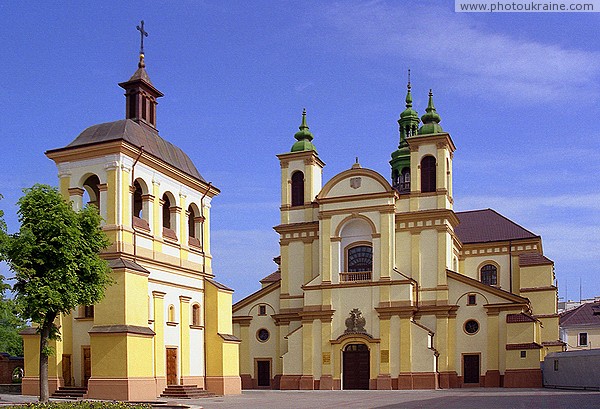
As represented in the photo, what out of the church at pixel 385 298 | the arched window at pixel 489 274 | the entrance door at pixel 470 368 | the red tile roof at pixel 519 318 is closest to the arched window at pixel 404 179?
the church at pixel 385 298

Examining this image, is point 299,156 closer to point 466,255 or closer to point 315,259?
point 315,259

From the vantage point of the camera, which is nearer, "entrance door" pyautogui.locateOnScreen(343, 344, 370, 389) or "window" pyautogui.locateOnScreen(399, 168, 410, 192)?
"entrance door" pyautogui.locateOnScreen(343, 344, 370, 389)

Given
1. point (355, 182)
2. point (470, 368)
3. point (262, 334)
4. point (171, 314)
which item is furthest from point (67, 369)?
point (470, 368)

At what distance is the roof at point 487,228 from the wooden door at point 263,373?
634 inches

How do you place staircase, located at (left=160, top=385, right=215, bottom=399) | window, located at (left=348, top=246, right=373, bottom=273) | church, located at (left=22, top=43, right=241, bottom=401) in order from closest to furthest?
church, located at (left=22, top=43, right=241, bottom=401), staircase, located at (left=160, top=385, right=215, bottom=399), window, located at (left=348, top=246, right=373, bottom=273)

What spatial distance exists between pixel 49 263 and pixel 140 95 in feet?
39.1

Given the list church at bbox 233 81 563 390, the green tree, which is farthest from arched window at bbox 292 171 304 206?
the green tree

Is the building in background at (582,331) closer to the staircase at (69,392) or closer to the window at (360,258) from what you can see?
the window at (360,258)

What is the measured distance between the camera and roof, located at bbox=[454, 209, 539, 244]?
50719mm

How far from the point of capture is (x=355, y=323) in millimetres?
43719

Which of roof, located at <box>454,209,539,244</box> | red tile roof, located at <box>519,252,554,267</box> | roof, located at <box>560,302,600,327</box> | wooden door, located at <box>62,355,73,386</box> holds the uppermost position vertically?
roof, located at <box>454,209,539,244</box>

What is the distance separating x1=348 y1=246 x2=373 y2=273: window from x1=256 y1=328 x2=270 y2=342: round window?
7330 mm

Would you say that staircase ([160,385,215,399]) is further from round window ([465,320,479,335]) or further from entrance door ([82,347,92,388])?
round window ([465,320,479,335])

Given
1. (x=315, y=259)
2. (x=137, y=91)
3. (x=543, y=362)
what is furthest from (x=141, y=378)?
(x=543, y=362)
